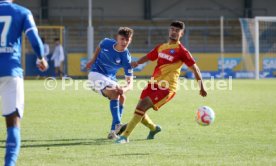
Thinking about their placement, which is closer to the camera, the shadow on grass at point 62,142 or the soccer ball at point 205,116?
the shadow on grass at point 62,142

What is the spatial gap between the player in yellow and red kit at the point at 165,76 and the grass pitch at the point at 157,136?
0.49 metres

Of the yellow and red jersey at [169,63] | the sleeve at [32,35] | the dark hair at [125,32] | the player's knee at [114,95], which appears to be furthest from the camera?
the player's knee at [114,95]

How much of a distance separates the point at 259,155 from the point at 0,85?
3.85 metres

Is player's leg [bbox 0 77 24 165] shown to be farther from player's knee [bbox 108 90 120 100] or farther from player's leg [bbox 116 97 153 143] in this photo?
player's knee [bbox 108 90 120 100]

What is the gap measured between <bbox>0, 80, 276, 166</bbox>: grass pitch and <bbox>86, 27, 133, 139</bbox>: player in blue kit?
1.89 feet

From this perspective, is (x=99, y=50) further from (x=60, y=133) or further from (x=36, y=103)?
(x=36, y=103)

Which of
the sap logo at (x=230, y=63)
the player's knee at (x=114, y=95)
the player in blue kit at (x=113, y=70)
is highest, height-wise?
the player in blue kit at (x=113, y=70)

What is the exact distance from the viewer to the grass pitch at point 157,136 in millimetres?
9156

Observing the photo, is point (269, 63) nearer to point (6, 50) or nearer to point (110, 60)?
point (110, 60)

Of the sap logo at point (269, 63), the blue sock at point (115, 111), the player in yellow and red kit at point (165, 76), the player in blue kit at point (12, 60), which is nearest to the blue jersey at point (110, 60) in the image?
the blue sock at point (115, 111)

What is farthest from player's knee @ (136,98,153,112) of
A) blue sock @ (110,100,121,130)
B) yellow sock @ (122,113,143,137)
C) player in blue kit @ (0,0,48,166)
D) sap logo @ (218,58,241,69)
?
sap logo @ (218,58,241,69)

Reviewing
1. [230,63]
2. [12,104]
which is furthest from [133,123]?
[230,63]

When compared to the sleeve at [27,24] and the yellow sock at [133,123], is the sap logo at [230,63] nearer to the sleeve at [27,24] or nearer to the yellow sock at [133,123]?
the yellow sock at [133,123]

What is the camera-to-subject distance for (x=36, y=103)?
18.7 metres
